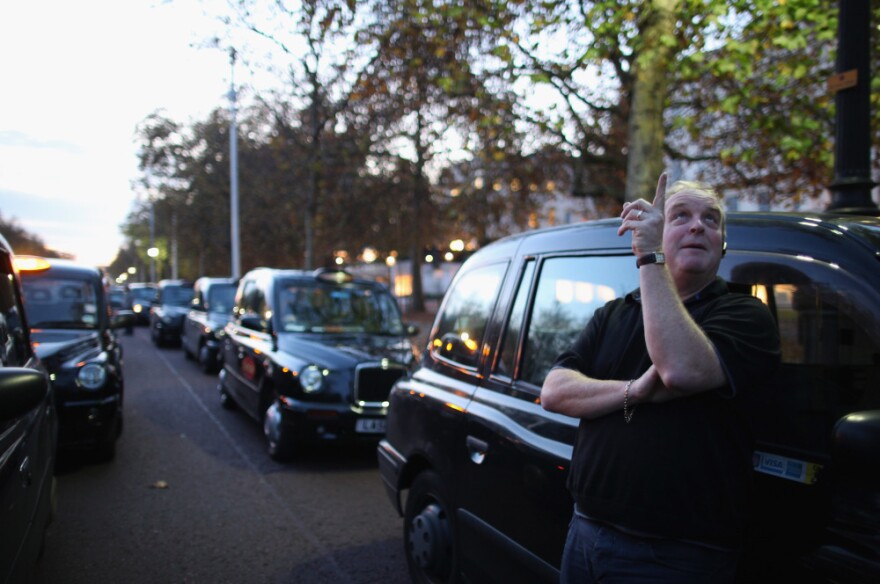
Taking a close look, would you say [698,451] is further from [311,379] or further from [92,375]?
[92,375]

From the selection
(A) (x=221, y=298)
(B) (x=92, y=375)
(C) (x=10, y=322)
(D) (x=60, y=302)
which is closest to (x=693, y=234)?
(C) (x=10, y=322)

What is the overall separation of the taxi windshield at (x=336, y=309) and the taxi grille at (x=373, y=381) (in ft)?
4.37

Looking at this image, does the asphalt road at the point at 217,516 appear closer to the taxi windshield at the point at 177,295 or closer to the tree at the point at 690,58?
the tree at the point at 690,58

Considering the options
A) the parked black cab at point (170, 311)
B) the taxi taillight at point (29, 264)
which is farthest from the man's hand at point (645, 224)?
the parked black cab at point (170, 311)

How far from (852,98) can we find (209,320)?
38.1ft

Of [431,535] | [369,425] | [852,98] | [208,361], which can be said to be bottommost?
[208,361]

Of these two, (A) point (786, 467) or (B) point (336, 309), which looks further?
(B) point (336, 309)

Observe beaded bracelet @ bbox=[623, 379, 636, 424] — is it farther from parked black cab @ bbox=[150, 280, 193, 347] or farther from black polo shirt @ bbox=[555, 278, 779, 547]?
parked black cab @ bbox=[150, 280, 193, 347]

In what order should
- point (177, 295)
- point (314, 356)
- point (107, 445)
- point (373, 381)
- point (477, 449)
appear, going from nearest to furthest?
point (477, 449), point (107, 445), point (373, 381), point (314, 356), point (177, 295)

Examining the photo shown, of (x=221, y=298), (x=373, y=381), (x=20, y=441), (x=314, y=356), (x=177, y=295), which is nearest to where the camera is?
(x=20, y=441)

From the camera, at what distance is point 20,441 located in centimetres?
268

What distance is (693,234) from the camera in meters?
1.82

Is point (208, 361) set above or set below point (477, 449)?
below

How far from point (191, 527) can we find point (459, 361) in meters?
2.69
